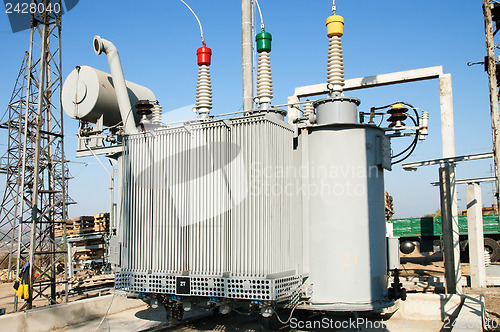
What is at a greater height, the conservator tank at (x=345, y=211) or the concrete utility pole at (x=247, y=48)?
the concrete utility pole at (x=247, y=48)

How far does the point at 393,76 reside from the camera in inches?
666

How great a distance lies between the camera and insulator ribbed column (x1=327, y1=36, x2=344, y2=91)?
10.2 m

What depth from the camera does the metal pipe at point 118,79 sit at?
12703 millimetres

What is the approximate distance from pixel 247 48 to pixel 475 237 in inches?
458

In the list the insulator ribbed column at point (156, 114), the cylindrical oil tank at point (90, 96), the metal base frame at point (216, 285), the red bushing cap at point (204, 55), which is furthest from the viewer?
the cylindrical oil tank at point (90, 96)

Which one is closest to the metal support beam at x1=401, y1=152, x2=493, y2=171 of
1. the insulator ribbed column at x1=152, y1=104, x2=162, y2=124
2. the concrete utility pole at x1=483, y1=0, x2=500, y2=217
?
the concrete utility pole at x1=483, y1=0, x2=500, y2=217

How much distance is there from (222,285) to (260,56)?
17.7 feet

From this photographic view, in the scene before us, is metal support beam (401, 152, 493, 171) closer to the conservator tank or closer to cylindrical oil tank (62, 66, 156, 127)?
the conservator tank

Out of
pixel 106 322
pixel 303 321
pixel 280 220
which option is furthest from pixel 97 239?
pixel 280 220

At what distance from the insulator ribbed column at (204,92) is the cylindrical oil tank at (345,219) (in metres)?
2.67

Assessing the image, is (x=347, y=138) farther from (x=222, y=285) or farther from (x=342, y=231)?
(x=222, y=285)

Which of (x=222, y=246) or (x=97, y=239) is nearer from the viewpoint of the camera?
(x=222, y=246)

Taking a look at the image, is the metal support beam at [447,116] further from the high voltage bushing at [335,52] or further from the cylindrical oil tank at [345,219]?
the high voltage bushing at [335,52]

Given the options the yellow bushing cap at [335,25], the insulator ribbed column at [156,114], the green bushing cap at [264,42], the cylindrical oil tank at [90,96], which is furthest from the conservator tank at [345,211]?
the cylindrical oil tank at [90,96]
